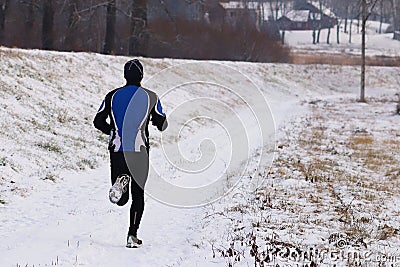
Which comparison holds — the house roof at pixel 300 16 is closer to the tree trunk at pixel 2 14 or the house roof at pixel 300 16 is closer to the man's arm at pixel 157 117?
the tree trunk at pixel 2 14

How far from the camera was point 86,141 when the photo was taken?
578 inches

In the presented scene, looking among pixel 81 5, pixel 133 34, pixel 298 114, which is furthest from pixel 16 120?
pixel 81 5

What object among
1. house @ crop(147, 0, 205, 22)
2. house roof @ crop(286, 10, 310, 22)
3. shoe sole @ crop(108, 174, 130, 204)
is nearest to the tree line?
house @ crop(147, 0, 205, 22)

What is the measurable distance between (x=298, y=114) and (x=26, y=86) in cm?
1631

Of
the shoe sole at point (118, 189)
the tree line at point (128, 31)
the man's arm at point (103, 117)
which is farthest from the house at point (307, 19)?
the shoe sole at point (118, 189)

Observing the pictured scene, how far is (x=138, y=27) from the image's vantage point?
3309 centimetres

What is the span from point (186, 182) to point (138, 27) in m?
22.6

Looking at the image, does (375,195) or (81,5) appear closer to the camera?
(375,195)

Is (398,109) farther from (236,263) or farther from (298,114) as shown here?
(236,263)

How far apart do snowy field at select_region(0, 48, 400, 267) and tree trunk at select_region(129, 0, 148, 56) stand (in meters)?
8.19

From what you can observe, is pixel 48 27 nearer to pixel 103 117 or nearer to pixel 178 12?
pixel 178 12

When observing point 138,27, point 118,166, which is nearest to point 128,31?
point 138,27

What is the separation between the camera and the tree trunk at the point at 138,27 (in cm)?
3234

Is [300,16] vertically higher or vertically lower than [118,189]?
higher
